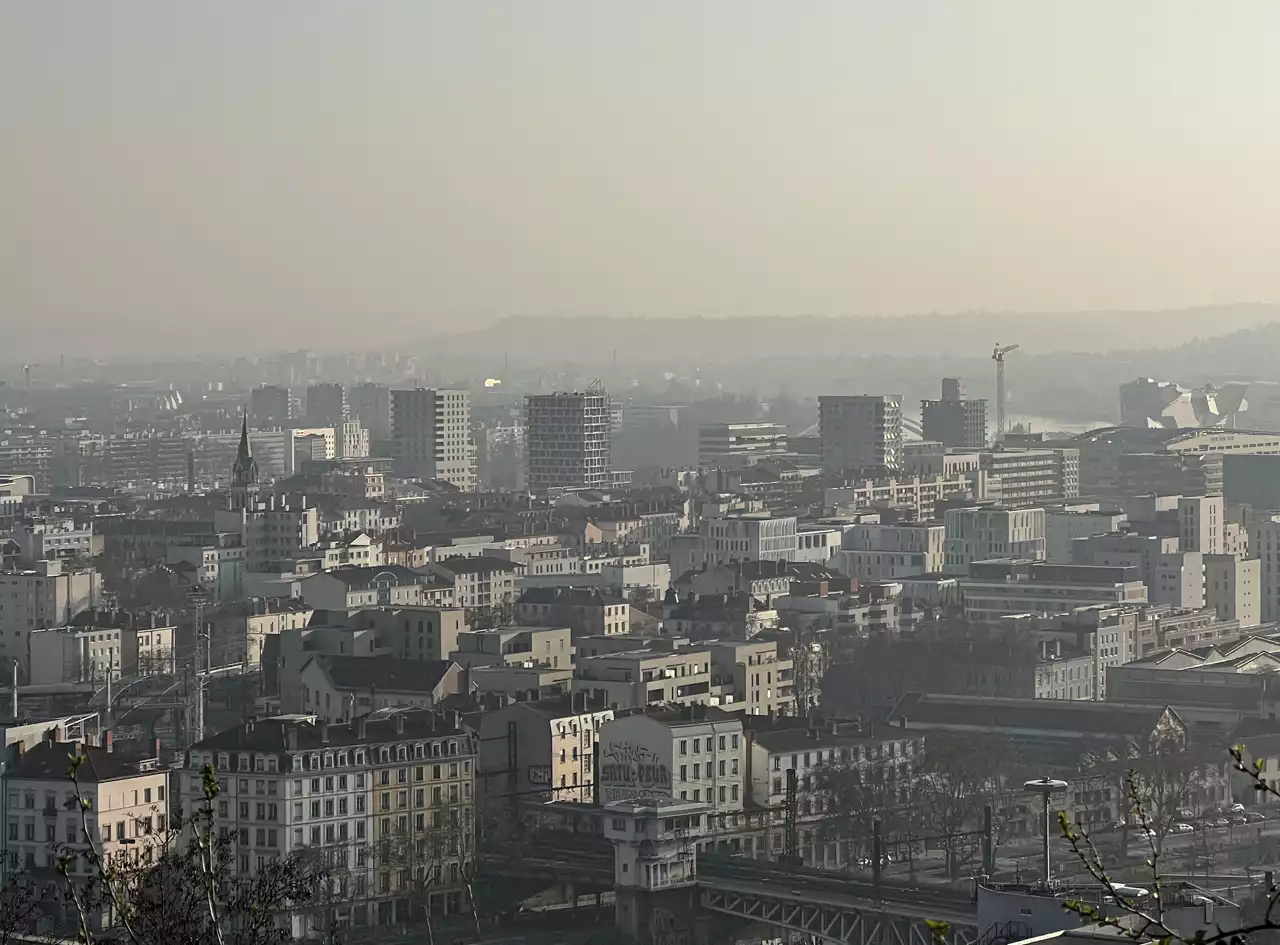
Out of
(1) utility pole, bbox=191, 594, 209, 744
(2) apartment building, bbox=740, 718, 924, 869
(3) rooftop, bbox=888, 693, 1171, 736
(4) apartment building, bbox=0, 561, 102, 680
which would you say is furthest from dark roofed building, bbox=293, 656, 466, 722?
(4) apartment building, bbox=0, 561, 102, 680

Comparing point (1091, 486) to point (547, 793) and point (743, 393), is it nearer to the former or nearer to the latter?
point (547, 793)

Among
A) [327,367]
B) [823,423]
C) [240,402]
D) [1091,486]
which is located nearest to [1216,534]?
[1091,486]

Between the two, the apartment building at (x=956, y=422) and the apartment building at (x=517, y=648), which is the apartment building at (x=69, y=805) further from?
the apartment building at (x=956, y=422)

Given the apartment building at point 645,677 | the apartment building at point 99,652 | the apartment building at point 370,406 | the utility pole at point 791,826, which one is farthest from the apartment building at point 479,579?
the apartment building at point 370,406

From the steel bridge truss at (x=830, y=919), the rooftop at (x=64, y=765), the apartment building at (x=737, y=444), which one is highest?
the apartment building at (x=737, y=444)

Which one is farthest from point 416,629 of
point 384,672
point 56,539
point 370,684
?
point 56,539

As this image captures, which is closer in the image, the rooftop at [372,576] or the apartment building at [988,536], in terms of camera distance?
the rooftop at [372,576]

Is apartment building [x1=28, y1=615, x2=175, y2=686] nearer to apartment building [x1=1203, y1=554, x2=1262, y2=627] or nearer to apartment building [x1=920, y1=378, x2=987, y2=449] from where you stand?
apartment building [x1=1203, y1=554, x2=1262, y2=627]
